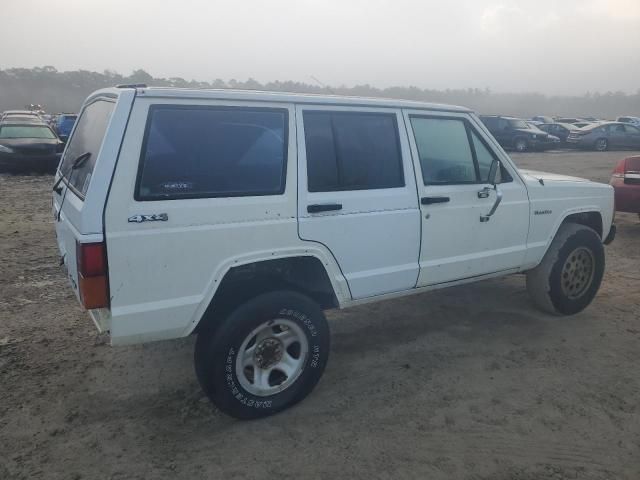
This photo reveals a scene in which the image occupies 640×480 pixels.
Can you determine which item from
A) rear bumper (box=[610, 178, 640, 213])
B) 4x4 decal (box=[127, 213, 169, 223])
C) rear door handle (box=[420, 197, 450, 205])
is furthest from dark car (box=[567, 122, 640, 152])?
4x4 decal (box=[127, 213, 169, 223])

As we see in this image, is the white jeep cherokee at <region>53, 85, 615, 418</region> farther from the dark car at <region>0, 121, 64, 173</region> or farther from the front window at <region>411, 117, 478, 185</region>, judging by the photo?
the dark car at <region>0, 121, 64, 173</region>

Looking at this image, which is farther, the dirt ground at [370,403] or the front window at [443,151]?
the front window at [443,151]

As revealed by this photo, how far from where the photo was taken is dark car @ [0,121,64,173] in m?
13.3

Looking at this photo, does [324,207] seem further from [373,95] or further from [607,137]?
[373,95]

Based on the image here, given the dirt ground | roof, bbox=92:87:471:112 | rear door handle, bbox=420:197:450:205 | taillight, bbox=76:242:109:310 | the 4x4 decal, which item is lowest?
the dirt ground

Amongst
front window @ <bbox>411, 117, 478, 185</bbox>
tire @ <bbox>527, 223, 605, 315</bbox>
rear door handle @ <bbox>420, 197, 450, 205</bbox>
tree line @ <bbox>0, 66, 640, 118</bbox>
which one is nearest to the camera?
rear door handle @ <bbox>420, 197, 450, 205</bbox>

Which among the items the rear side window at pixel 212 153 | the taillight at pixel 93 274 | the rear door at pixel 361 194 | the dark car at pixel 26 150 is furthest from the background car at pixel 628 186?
the dark car at pixel 26 150

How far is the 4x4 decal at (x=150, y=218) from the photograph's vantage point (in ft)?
8.86

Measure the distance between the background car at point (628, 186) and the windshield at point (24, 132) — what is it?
45.1 feet

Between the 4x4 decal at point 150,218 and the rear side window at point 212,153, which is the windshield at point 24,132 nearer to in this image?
the rear side window at point 212,153

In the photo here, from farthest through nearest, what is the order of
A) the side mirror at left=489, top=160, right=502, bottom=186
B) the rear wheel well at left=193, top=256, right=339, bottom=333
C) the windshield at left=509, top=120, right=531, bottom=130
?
the windshield at left=509, top=120, right=531, bottom=130
the side mirror at left=489, top=160, right=502, bottom=186
the rear wheel well at left=193, top=256, right=339, bottom=333

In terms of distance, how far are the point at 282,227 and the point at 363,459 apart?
1.41 meters

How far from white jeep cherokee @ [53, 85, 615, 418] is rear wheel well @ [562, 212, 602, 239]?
967 mm

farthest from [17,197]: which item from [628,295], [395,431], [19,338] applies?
[628,295]
